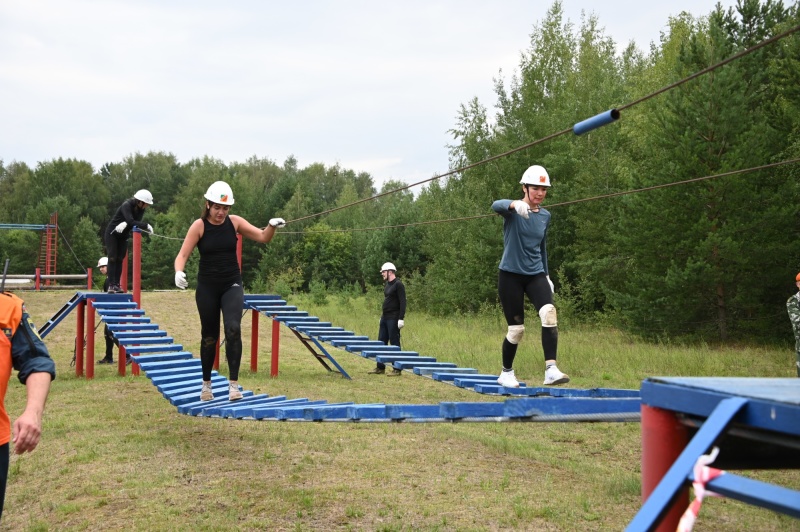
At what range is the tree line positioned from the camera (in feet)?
63.9

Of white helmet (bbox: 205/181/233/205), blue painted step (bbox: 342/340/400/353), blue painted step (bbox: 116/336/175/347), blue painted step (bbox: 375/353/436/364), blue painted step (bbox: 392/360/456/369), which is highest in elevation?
white helmet (bbox: 205/181/233/205)

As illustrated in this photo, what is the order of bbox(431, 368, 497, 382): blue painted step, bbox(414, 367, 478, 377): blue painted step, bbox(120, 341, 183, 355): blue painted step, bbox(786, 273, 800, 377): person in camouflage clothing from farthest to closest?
bbox(120, 341, 183, 355): blue painted step
bbox(786, 273, 800, 377): person in camouflage clothing
bbox(414, 367, 478, 377): blue painted step
bbox(431, 368, 497, 382): blue painted step

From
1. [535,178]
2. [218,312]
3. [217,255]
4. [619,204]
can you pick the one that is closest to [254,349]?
[218,312]

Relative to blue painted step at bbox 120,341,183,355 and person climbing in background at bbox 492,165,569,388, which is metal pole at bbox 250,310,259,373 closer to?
blue painted step at bbox 120,341,183,355

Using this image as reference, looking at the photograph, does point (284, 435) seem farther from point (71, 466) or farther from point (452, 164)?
point (452, 164)

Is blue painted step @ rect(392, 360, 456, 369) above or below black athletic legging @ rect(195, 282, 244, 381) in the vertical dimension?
below

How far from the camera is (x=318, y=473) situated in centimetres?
664

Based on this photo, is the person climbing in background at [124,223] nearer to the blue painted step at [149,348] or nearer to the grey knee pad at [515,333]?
the blue painted step at [149,348]

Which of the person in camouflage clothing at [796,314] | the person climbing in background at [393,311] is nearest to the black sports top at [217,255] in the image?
the person in camouflage clothing at [796,314]

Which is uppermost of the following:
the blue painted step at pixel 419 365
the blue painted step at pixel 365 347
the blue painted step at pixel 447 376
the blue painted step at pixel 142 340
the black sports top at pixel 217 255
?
the black sports top at pixel 217 255

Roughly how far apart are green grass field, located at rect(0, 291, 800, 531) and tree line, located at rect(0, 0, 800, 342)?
108 inches

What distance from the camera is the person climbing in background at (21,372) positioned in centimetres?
298

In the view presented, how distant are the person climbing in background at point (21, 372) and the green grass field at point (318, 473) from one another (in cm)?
229

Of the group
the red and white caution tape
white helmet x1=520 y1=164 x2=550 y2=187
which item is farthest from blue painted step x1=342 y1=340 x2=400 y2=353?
the red and white caution tape
